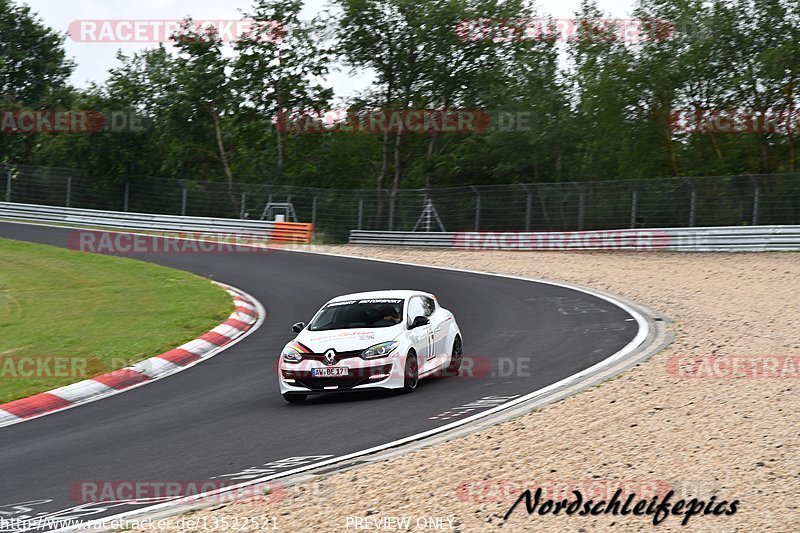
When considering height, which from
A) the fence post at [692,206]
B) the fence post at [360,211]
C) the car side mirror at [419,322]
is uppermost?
the fence post at [692,206]

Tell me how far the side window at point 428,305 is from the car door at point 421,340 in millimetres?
336

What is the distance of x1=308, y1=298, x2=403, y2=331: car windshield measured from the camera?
42.3 feet

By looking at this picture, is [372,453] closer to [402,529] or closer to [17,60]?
[402,529]

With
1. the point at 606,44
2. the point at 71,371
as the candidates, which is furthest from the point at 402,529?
the point at 606,44

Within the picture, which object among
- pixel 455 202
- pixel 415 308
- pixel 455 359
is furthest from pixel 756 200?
pixel 415 308

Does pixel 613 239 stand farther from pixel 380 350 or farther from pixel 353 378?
pixel 353 378

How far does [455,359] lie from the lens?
13.8 metres

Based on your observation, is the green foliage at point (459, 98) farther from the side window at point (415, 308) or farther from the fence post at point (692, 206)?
the side window at point (415, 308)

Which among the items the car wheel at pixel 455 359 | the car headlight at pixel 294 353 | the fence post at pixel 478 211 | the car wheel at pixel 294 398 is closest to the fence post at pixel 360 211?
the fence post at pixel 478 211

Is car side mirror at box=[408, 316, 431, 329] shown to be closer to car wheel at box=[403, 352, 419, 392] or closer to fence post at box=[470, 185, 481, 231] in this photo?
car wheel at box=[403, 352, 419, 392]

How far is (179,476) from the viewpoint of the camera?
8.58 metres

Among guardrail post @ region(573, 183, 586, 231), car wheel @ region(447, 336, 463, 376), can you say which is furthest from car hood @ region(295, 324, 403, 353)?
guardrail post @ region(573, 183, 586, 231)

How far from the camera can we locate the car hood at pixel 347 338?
1212 cm

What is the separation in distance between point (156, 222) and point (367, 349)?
1219 inches
